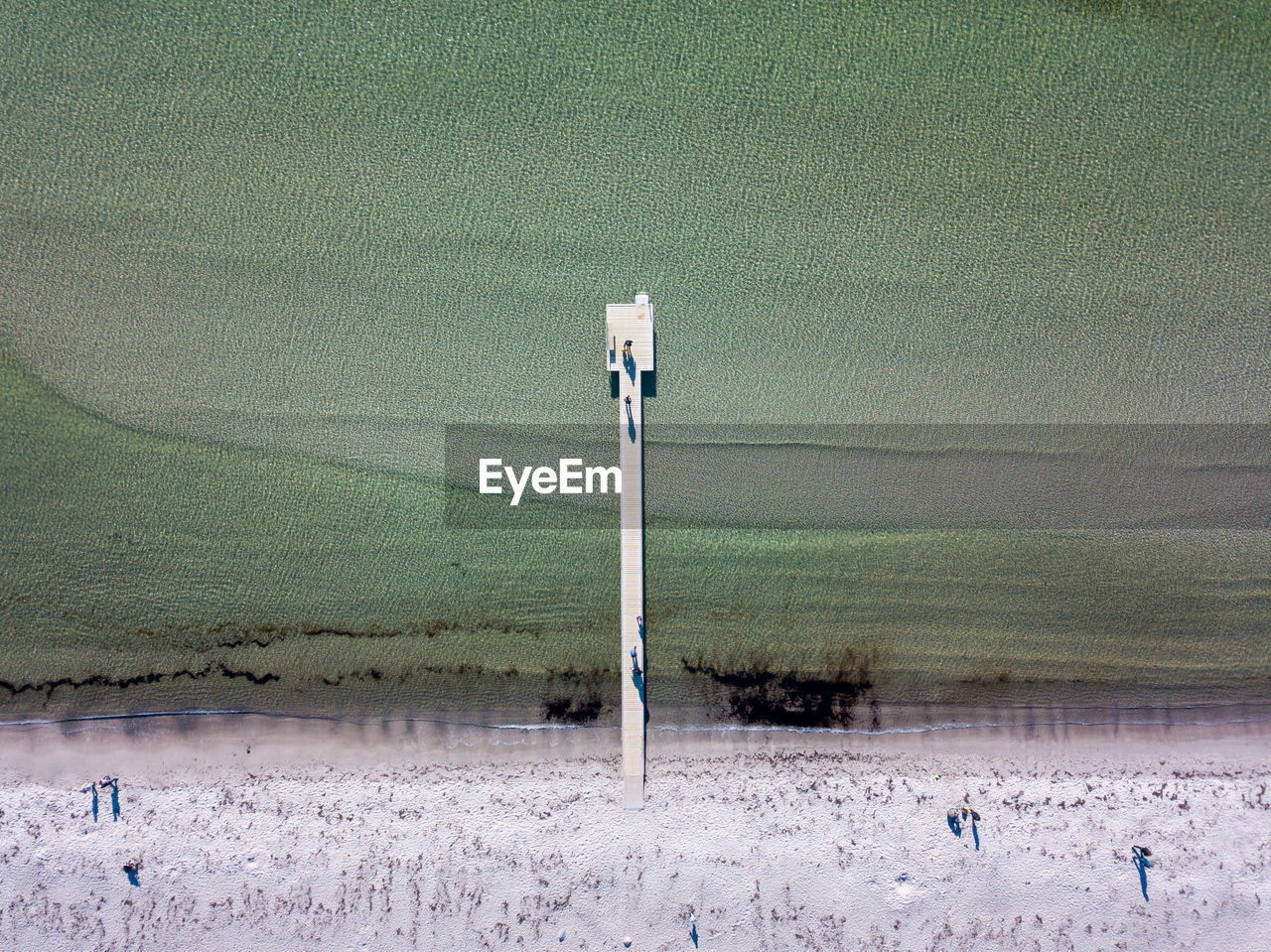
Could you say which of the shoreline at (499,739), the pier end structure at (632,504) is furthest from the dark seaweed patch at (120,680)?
the pier end structure at (632,504)

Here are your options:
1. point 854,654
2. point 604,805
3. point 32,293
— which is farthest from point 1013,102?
point 32,293

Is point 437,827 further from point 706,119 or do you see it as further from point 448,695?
point 706,119

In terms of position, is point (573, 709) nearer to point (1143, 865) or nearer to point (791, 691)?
point (791, 691)

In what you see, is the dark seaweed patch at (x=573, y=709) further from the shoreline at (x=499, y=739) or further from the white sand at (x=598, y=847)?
the white sand at (x=598, y=847)

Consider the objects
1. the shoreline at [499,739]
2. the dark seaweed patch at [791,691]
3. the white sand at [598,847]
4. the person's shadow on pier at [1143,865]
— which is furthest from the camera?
the dark seaweed patch at [791,691]

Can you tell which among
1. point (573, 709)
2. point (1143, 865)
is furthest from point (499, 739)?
point (1143, 865)
